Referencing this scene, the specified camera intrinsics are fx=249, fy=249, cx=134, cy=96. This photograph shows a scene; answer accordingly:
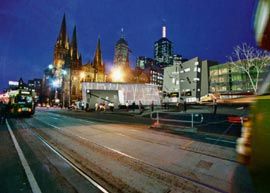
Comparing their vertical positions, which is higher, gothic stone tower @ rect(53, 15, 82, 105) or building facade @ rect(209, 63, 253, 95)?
gothic stone tower @ rect(53, 15, 82, 105)

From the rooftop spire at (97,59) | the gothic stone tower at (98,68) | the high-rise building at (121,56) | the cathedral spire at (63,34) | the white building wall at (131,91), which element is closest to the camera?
the white building wall at (131,91)

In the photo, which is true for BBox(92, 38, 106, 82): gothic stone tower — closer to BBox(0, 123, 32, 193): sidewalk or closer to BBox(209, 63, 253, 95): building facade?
BBox(209, 63, 253, 95): building facade

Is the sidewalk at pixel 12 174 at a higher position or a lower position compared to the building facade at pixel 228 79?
lower

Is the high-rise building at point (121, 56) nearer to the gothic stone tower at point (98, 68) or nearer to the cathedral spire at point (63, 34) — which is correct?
the gothic stone tower at point (98, 68)

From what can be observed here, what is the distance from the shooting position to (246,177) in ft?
19.7

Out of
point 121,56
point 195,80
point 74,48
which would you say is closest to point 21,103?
point 195,80

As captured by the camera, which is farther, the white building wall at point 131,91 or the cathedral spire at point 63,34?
the cathedral spire at point 63,34

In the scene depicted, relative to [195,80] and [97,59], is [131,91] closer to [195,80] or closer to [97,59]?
[195,80]

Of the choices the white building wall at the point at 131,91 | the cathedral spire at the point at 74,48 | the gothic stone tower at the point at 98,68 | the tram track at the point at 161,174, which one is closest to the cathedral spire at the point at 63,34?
the cathedral spire at the point at 74,48

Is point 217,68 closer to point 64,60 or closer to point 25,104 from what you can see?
point 25,104

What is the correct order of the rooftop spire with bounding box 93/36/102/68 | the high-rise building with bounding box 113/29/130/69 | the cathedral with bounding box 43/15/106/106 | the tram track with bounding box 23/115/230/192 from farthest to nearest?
the high-rise building with bounding box 113/29/130/69 < the rooftop spire with bounding box 93/36/102/68 < the cathedral with bounding box 43/15/106/106 < the tram track with bounding box 23/115/230/192

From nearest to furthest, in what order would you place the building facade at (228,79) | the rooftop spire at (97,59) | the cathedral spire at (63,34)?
the building facade at (228,79) < the cathedral spire at (63,34) < the rooftop spire at (97,59)

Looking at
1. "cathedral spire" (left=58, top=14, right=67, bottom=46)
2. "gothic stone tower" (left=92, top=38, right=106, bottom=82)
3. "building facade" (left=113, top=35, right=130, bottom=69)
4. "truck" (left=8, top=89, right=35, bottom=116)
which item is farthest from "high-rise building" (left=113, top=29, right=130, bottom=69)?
"truck" (left=8, top=89, right=35, bottom=116)

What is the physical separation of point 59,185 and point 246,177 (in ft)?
14.5
